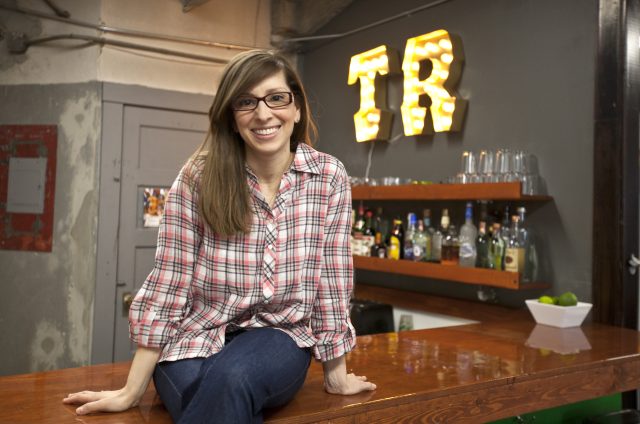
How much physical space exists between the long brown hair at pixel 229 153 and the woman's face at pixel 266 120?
0.06 feet

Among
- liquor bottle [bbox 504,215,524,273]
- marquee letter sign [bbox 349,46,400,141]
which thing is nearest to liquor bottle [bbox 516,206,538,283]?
liquor bottle [bbox 504,215,524,273]

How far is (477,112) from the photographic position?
333 centimetres

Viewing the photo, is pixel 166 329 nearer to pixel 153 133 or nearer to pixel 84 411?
pixel 84 411

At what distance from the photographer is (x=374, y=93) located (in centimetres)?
389

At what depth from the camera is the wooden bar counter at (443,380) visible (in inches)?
59.2

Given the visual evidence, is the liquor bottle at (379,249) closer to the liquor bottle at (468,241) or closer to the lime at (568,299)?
the liquor bottle at (468,241)

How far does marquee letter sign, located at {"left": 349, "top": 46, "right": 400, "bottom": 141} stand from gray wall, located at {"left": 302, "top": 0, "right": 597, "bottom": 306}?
0.21 feet

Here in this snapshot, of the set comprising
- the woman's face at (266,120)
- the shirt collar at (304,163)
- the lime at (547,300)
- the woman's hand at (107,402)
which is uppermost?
the woman's face at (266,120)

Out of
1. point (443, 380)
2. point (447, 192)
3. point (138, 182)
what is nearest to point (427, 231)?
point (447, 192)

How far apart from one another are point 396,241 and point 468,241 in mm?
512

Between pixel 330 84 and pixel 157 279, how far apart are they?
3231 mm

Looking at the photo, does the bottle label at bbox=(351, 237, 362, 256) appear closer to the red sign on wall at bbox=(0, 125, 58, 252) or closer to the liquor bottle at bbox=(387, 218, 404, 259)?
the liquor bottle at bbox=(387, 218, 404, 259)

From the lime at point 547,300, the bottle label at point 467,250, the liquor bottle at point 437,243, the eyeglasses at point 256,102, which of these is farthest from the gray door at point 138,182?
the eyeglasses at point 256,102

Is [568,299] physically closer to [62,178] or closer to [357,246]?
[357,246]
